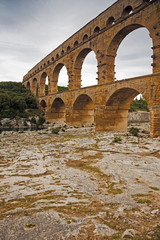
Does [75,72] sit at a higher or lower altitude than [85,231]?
higher

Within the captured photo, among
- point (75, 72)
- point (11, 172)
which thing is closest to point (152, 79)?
point (11, 172)

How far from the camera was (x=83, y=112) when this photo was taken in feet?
75.2

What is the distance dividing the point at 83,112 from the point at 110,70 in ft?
24.0

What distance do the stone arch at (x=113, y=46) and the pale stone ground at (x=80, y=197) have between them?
458 inches

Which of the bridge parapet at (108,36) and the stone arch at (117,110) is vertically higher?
the bridge parapet at (108,36)

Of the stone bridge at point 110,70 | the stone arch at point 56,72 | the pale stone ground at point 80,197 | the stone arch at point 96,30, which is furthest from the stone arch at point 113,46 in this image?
the stone arch at point 56,72

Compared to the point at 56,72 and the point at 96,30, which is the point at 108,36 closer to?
the point at 96,30

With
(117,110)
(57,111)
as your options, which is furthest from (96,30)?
(57,111)

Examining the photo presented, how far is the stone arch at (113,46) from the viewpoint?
15.4 m

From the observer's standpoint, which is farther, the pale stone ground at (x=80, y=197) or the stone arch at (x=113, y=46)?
the stone arch at (x=113, y=46)

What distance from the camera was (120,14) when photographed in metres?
15.3

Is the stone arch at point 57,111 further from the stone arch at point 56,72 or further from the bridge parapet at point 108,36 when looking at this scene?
the bridge parapet at point 108,36

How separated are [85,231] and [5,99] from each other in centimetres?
2920

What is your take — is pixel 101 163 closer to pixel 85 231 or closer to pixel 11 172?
pixel 11 172
